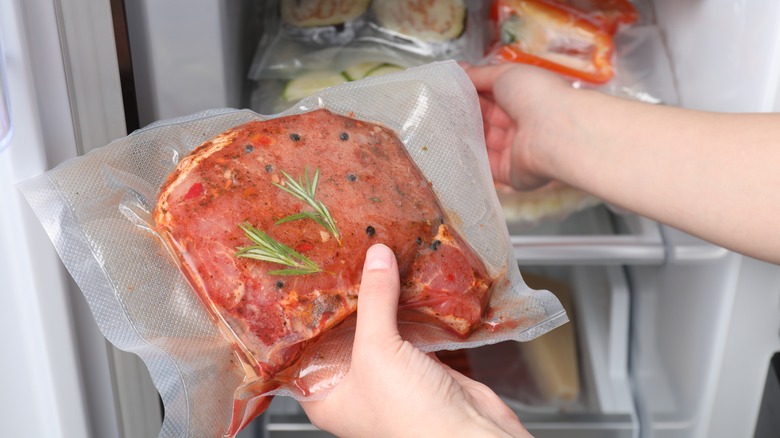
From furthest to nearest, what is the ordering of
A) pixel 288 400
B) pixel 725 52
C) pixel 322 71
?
pixel 288 400 → pixel 322 71 → pixel 725 52

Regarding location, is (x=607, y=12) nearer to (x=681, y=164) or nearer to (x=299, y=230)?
(x=681, y=164)

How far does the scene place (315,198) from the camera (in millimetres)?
754

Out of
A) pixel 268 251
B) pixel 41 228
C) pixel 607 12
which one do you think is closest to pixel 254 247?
pixel 268 251

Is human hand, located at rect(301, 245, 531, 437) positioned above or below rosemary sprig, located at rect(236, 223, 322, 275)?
below

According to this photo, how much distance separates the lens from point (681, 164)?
3.18ft

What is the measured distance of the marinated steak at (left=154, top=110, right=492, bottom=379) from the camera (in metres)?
0.73

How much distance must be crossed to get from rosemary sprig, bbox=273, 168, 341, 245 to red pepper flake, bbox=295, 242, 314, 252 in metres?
0.02

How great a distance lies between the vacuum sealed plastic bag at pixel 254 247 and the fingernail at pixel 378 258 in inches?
0.7

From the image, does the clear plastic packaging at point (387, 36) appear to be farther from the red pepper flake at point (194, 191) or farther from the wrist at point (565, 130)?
the red pepper flake at point (194, 191)

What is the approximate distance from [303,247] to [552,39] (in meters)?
0.70

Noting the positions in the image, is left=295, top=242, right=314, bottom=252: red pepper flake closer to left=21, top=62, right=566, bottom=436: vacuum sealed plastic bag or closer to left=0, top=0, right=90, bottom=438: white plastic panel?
left=21, top=62, right=566, bottom=436: vacuum sealed plastic bag

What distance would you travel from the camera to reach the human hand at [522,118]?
108 centimetres

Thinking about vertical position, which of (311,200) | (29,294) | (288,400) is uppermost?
(311,200)

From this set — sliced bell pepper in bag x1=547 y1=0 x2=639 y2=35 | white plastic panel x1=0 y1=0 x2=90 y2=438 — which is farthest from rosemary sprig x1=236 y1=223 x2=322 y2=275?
sliced bell pepper in bag x1=547 y1=0 x2=639 y2=35
